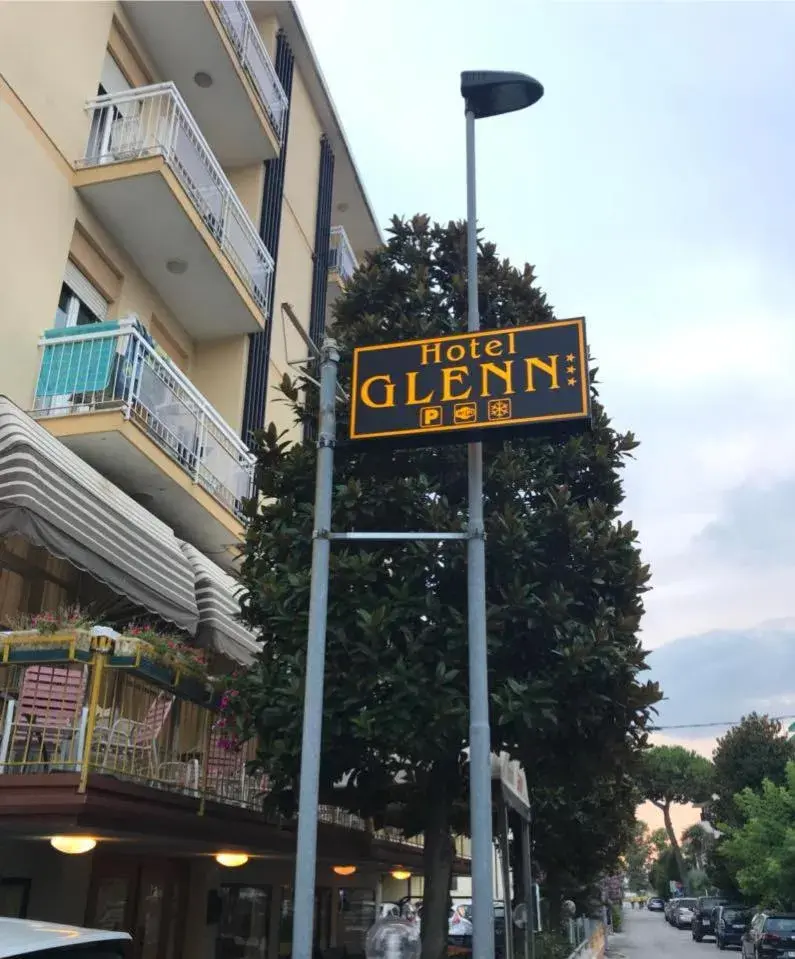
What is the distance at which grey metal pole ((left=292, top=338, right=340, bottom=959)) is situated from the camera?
5504mm

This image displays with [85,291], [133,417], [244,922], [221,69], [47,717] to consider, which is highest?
[221,69]

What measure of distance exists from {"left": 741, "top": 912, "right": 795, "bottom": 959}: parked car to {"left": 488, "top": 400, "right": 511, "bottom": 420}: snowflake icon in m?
21.2

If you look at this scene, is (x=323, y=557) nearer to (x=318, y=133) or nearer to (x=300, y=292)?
(x=300, y=292)

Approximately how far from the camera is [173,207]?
1222 centimetres

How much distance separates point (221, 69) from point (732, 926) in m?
35.4

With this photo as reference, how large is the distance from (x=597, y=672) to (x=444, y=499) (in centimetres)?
207

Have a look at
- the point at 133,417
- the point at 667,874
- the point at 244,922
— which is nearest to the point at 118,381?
the point at 133,417

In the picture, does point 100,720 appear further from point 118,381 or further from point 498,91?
point 498,91

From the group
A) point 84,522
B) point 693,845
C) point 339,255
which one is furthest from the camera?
point 693,845

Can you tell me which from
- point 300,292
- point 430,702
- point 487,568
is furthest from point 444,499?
point 300,292

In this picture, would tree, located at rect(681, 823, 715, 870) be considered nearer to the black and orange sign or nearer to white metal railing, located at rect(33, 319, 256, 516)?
white metal railing, located at rect(33, 319, 256, 516)

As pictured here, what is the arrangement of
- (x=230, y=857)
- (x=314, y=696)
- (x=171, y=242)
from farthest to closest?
(x=171, y=242)
(x=230, y=857)
(x=314, y=696)

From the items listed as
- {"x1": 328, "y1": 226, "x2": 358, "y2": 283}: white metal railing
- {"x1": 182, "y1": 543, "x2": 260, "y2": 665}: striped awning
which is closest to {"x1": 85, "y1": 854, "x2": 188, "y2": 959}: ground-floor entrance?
{"x1": 182, "y1": 543, "x2": 260, "y2": 665}: striped awning

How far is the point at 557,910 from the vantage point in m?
20.9
